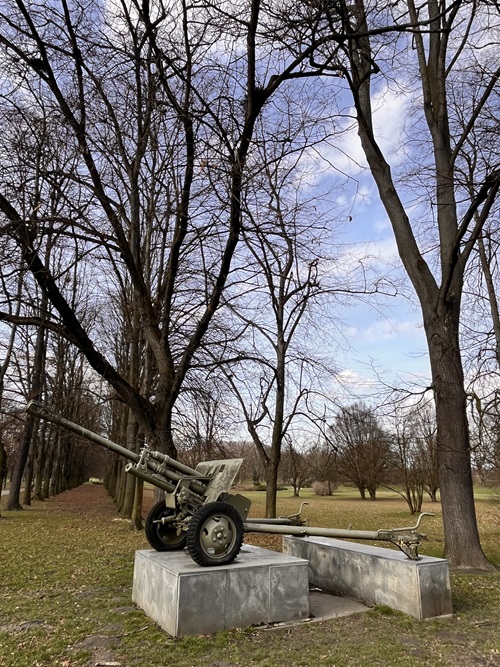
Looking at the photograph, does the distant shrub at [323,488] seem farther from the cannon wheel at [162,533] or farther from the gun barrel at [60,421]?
the gun barrel at [60,421]

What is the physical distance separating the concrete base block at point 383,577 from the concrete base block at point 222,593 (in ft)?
3.43

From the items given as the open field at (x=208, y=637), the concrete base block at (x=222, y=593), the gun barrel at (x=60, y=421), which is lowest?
the open field at (x=208, y=637)

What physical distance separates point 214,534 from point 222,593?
1.86ft

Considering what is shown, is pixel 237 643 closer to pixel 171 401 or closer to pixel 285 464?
pixel 171 401

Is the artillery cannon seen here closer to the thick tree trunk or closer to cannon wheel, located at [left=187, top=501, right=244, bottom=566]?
cannon wheel, located at [left=187, top=501, right=244, bottom=566]

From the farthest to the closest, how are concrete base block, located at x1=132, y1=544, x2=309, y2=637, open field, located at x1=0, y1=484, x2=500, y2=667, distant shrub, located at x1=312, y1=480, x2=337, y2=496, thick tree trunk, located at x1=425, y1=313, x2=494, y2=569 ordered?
distant shrub, located at x1=312, y1=480, x2=337, y2=496, thick tree trunk, located at x1=425, y1=313, x2=494, y2=569, concrete base block, located at x1=132, y1=544, x2=309, y2=637, open field, located at x1=0, y1=484, x2=500, y2=667

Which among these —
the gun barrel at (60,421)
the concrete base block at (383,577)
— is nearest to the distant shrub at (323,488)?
the concrete base block at (383,577)

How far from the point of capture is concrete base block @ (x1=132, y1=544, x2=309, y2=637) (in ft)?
17.0

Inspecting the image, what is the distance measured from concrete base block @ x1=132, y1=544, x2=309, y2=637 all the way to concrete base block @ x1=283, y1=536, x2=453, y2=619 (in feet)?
3.43

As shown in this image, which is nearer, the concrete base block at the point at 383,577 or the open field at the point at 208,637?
the open field at the point at 208,637

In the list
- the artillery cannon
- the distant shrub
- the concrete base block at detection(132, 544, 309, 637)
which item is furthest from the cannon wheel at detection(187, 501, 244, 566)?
the distant shrub

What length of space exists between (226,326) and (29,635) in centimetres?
766

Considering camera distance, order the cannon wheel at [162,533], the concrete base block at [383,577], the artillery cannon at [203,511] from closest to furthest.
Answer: the artillery cannon at [203,511] < the concrete base block at [383,577] < the cannon wheel at [162,533]

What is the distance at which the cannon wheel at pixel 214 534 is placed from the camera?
17.9 ft
